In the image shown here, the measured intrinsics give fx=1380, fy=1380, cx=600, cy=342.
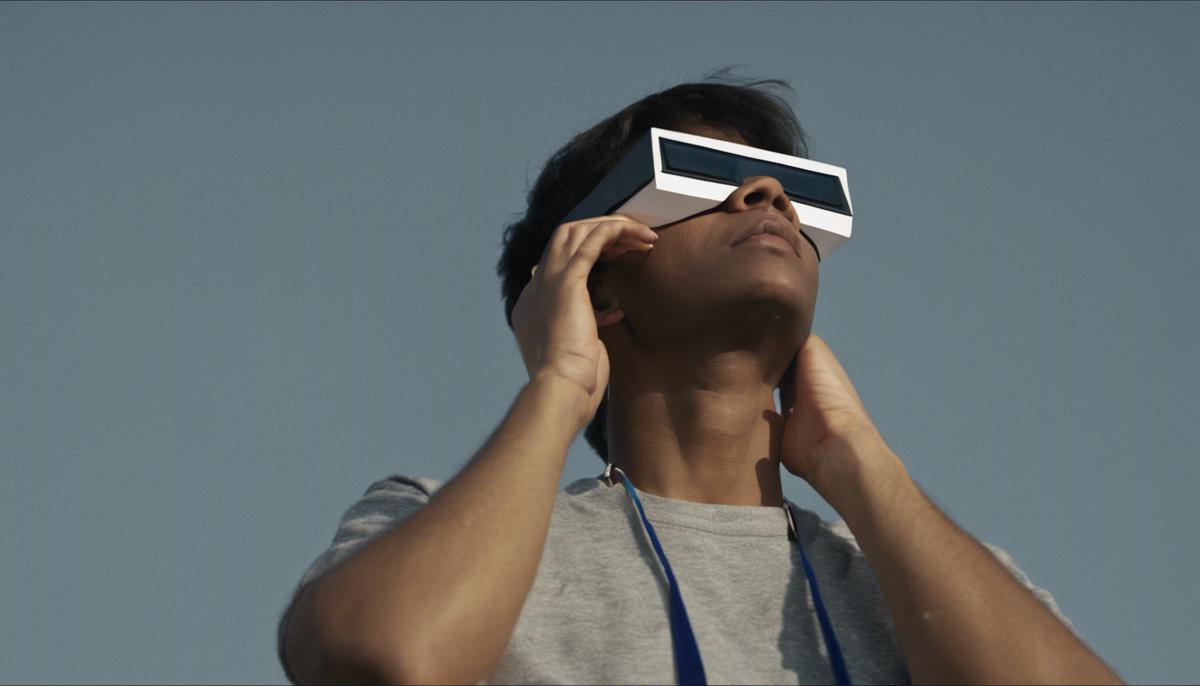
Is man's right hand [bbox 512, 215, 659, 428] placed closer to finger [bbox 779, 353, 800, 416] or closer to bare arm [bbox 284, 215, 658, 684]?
bare arm [bbox 284, 215, 658, 684]

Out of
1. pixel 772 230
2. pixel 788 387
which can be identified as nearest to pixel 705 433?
pixel 788 387

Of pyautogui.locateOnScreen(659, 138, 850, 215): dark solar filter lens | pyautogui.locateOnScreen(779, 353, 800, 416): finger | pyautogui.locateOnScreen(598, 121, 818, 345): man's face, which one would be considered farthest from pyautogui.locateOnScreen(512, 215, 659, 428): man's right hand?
pyautogui.locateOnScreen(779, 353, 800, 416): finger

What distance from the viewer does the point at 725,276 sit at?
14.8 ft

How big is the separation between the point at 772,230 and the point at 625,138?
0.99 m

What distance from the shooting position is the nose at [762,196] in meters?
4.68

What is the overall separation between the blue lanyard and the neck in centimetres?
30

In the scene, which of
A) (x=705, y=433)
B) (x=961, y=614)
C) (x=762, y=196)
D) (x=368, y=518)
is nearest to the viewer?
(x=961, y=614)

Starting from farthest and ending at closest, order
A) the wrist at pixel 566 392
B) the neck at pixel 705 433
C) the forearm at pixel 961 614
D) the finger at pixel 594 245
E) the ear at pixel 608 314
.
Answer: the ear at pixel 608 314, the neck at pixel 705 433, the finger at pixel 594 245, the wrist at pixel 566 392, the forearm at pixel 961 614

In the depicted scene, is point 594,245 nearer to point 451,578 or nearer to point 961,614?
point 451,578

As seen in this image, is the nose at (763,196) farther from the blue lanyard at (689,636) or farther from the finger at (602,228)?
the blue lanyard at (689,636)

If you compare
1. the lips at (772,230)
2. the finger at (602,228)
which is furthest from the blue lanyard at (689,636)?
the lips at (772,230)

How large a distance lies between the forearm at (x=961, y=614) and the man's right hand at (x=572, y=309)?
94cm

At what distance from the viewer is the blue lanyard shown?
11.7 ft

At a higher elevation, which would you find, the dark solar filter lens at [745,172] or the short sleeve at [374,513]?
the dark solar filter lens at [745,172]
